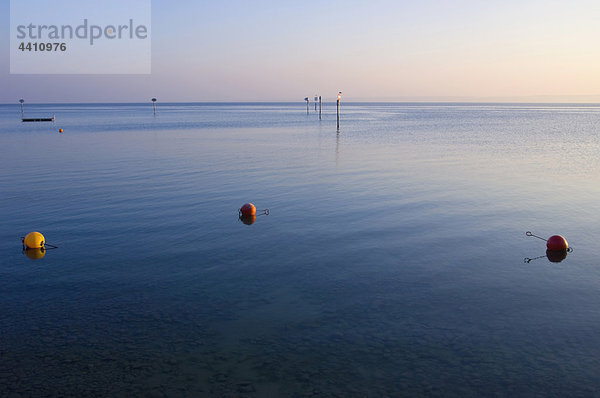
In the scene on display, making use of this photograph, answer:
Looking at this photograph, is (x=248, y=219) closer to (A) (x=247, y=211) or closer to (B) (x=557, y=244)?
(A) (x=247, y=211)

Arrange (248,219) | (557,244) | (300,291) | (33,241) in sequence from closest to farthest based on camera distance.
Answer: (300,291) → (557,244) → (33,241) → (248,219)

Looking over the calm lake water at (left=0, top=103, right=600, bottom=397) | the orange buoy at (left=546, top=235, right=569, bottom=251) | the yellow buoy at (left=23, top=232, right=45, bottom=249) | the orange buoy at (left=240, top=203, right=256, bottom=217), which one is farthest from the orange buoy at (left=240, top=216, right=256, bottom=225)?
the orange buoy at (left=546, top=235, right=569, bottom=251)

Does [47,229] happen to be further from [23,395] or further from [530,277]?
[530,277]

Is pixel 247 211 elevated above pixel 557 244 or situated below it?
above

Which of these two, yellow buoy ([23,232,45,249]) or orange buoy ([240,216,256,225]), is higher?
orange buoy ([240,216,256,225])

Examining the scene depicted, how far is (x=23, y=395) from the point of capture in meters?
9.25

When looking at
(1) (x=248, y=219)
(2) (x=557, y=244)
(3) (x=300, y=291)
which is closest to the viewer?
(3) (x=300, y=291)

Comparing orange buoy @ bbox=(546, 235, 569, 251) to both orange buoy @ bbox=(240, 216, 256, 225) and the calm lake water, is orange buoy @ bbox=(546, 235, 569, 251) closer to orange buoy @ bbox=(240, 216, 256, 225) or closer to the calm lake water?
the calm lake water

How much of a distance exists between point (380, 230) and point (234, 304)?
28.5ft

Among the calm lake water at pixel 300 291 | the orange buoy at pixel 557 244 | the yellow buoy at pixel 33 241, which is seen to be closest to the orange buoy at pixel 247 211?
the calm lake water at pixel 300 291

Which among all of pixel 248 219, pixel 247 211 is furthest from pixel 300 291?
pixel 247 211

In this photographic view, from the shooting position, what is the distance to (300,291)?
14.1 meters

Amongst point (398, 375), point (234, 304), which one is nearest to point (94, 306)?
point (234, 304)

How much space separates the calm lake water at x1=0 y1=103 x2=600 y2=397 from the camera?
32.8ft
